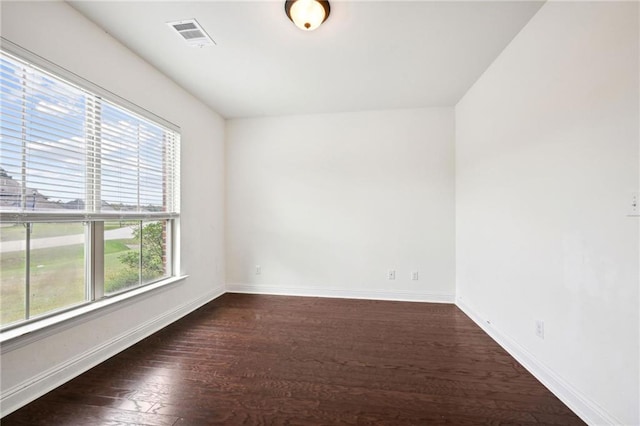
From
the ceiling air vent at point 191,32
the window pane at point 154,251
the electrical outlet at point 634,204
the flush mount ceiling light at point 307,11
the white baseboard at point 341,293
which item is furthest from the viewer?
the white baseboard at point 341,293

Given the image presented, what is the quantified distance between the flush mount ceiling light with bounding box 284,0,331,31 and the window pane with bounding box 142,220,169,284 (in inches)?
93.4

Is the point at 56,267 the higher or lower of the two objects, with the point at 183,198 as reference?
lower

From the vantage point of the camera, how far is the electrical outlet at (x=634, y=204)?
3.74 ft

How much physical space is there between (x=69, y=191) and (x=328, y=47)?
2.35 metres

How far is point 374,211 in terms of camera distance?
3.41m

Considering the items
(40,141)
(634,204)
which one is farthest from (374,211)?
(40,141)

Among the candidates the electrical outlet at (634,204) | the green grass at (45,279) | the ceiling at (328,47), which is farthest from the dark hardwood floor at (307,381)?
the ceiling at (328,47)

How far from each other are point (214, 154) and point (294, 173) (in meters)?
1.19

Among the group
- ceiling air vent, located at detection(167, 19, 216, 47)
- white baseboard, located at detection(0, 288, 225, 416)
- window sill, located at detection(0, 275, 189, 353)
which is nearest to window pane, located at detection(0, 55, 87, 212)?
window sill, located at detection(0, 275, 189, 353)

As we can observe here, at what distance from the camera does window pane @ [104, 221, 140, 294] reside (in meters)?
2.08

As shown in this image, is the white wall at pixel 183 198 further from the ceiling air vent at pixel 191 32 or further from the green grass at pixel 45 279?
the ceiling air vent at pixel 191 32

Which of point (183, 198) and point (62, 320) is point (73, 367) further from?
point (183, 198)

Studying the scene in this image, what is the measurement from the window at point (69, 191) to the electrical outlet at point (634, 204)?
3.40m

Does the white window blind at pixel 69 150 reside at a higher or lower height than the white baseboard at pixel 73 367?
higher
